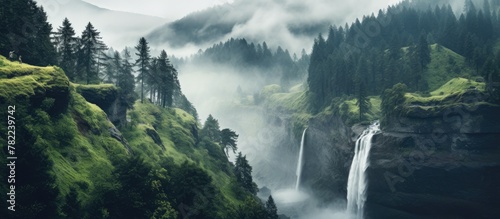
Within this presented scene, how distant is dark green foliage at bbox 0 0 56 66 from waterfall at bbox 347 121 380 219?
251 ft

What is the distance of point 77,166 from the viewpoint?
55562 millimetres

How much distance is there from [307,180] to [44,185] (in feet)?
362

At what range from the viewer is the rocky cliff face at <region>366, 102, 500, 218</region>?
81.0 metres

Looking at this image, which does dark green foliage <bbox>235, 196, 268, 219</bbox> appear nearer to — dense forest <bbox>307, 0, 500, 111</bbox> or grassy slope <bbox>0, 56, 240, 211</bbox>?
grassy slope <bbox>0, 56, 240, 211</bbox>

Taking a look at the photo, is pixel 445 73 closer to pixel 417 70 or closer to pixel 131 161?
pixel 417 70

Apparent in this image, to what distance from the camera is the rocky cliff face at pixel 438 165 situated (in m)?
81.0

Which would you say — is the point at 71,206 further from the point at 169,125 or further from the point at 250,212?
the point at 169,125

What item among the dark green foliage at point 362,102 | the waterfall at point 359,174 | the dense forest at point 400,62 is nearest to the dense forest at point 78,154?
the waterfall at point 359,174

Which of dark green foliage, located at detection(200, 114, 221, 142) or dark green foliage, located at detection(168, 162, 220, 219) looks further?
dark green foliage, located at detection(200, 114, 221, 142)

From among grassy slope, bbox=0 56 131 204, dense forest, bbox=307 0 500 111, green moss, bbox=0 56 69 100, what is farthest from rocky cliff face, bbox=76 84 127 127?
dense forest, bbox=307 0 500 111

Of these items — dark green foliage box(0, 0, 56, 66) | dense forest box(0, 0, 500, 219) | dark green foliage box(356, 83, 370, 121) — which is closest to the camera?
dense forest box(0, 0, 500, 219)

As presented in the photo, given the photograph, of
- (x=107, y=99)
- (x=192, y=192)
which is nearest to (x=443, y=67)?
(x=192, y=192)

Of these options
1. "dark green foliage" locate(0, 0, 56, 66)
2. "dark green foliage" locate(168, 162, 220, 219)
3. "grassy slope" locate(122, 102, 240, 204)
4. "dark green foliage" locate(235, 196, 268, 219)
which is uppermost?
"dark green foliage" locate(0, 0, 56, 66)

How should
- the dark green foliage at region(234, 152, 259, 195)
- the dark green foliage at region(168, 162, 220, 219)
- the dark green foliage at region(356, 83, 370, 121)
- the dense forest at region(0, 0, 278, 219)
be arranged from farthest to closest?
the dark green foliage at region(356, 83, 370, 121) → the dark green foliage at region(234, 152, 259, 195) → the dark green foliage at region(168, 162, 220, 219) → the dense forest at region(0, 0, 278, 219)
